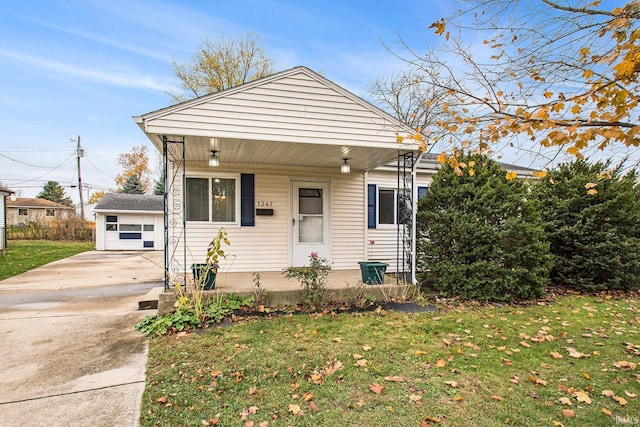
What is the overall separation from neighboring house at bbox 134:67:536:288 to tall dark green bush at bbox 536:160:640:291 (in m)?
3.08

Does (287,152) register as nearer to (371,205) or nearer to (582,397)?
(371,205)

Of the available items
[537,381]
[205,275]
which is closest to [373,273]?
[205,275]

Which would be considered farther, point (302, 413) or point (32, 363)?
point (32, 363)

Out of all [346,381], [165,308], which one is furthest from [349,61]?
[346,381]

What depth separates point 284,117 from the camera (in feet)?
17.2

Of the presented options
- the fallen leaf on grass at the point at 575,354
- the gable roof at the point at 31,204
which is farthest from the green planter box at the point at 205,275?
the gable roof at the point at 31,204

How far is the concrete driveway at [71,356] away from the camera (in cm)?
253

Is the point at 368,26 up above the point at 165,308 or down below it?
above

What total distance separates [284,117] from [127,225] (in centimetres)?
1547

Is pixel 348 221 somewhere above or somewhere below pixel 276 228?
above

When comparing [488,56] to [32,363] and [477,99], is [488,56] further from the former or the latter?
[32,363]

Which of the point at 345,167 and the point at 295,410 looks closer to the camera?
the point at 295,410

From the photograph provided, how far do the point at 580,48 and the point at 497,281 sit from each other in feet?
12.5

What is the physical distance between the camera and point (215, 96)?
5.00 m
